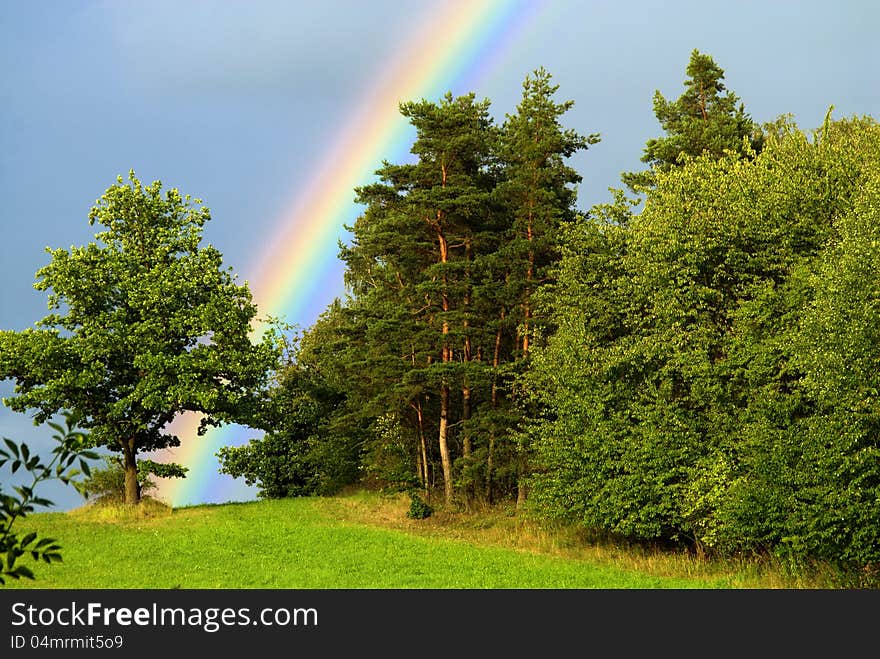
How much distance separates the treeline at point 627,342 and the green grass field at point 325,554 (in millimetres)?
2036

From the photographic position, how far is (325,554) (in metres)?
27.3

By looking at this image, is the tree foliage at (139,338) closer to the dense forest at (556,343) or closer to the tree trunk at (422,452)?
the dense forest at (556,343)

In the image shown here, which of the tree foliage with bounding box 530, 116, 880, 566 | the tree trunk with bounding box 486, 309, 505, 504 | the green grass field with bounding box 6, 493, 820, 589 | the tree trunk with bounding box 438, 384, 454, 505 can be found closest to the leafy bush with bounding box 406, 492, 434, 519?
the green grass field with bounding box 6, 493, 820, 589

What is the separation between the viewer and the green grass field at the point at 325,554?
75.6ft

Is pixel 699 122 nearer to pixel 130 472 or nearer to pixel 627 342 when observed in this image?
pixel 627 342

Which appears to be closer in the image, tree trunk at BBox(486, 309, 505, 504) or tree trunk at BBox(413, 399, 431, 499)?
tree trunk at BBox(486, 309, 505, 504)

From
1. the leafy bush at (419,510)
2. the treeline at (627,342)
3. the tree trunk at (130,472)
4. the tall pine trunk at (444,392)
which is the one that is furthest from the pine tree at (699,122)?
the tree trunk at (130,472)

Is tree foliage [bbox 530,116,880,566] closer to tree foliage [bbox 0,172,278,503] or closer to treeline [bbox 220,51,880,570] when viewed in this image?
treeline [bbox 220,51,880,570]

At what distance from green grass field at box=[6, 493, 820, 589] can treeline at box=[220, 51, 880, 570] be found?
2.04 meters

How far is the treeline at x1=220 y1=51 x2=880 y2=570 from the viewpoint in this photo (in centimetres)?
2400

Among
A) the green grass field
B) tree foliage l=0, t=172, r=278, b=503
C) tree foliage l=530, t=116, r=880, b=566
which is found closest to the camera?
the green grass field
